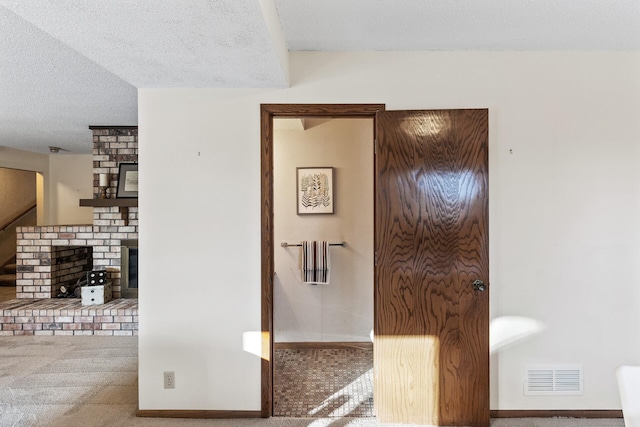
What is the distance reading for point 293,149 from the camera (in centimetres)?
366

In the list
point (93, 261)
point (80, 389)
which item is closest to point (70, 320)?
point (93, 261)

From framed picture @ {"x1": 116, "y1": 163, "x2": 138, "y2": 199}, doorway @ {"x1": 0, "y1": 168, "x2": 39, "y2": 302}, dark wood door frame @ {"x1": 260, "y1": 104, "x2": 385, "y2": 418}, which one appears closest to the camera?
dark wood door frame @ {"x1": 260, "y1": 104, "x2": 385, "y2": 418}

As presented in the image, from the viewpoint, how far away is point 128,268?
4320 millimetres

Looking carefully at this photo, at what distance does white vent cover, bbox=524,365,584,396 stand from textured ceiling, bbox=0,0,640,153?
1988mm

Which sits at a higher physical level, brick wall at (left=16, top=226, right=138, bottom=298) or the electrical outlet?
brick wall at (left=16, top=226, right=138, bottom=298)

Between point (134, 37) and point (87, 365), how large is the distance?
9.38 ft

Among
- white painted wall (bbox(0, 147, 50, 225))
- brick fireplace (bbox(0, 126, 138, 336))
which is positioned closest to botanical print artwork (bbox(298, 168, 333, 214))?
brick fireplace (bbox(0, 126, 138, 336))

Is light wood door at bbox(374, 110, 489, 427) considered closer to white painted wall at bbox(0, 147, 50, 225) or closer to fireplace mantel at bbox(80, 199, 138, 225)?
fireplace mantel at bbox(80, 199, 138, 225)

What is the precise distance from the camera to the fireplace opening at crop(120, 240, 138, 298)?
14.2ft

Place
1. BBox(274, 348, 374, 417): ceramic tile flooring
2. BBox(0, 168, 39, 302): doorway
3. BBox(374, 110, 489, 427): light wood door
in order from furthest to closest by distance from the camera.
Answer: BBox(0, 168, 39, 302): doorway
BBox(274, 348, 374, 417): ceramic tile flooring
BBox(374, 110, 489, 427): light wood door

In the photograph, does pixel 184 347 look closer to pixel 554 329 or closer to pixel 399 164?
pixel 399 164

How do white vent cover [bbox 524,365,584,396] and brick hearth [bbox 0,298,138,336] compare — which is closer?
white vent cover [bbox 524,365,584,396]

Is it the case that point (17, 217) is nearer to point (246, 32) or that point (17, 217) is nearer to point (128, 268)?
point (128, 268)

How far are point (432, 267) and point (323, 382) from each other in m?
1.33
